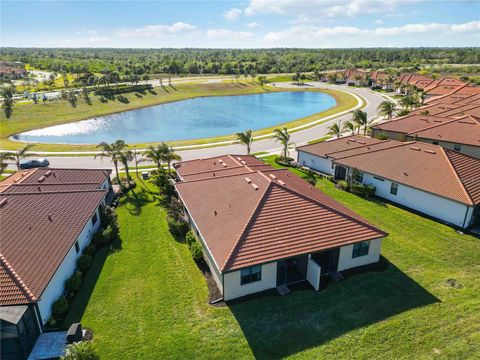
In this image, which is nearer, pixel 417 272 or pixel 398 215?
pixel 417 272

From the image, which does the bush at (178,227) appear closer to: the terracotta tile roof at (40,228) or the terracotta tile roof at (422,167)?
the terracotta tile roof at (40,228)

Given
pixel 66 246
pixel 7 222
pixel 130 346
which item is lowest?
pixel 130 346

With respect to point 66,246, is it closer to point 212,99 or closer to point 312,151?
point 312,151

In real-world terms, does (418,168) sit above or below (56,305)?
above

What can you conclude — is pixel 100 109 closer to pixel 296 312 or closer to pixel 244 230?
pixel 244 230

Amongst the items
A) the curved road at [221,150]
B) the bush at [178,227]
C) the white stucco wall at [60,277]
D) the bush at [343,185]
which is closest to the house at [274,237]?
the bush at [178,227]

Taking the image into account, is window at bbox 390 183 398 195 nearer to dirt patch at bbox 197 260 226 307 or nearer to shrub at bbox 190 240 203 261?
shrub at bbox 190 240 203 261

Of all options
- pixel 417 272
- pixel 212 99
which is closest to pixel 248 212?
pixel 417 272

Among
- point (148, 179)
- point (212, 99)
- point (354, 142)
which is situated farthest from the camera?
point (212, 99)

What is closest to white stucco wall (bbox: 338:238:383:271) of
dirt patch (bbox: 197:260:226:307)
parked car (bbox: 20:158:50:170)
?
dirt patch (bbox: 197:260:226:307)
